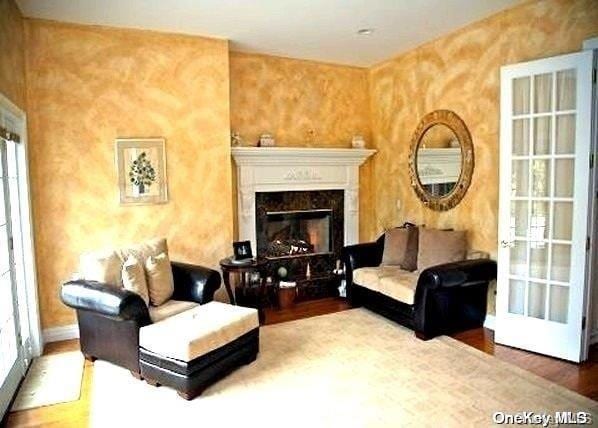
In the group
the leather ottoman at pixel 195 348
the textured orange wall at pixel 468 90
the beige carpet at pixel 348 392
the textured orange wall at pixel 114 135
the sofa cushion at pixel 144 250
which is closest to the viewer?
the beige carpet at pixel 348 392

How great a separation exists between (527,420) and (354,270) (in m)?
2.43

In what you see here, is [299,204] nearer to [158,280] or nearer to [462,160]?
[462,160]

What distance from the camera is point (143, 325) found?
314cm

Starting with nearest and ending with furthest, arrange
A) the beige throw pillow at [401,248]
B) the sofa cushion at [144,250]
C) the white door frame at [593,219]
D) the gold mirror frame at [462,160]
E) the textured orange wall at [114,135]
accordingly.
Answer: the white door frame at [593,219]
the sofa cushion at [144,250]
the textured orange wall at [114,135]
the gold mirror frame at [462,160]
the beige throw pillow at [401,248]

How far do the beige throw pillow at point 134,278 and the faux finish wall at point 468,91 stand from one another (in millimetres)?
3188

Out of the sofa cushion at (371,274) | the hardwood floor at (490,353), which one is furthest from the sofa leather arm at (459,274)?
the sofa cushion at (371,274)

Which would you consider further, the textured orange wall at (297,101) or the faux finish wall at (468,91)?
the textured orange wall at (297,101)

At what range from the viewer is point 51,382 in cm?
320

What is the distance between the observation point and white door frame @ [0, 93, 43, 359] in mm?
3594

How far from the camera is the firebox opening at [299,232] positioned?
5.29m

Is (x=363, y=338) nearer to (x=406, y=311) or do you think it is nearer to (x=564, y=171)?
(x=406, y=311)

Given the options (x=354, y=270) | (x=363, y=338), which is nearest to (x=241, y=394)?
(x=363, y=338)

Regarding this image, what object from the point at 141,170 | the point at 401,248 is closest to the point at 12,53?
the point at 141,170

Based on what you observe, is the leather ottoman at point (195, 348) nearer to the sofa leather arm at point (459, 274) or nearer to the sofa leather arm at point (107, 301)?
the sofa leather arm at point (107, 301)
